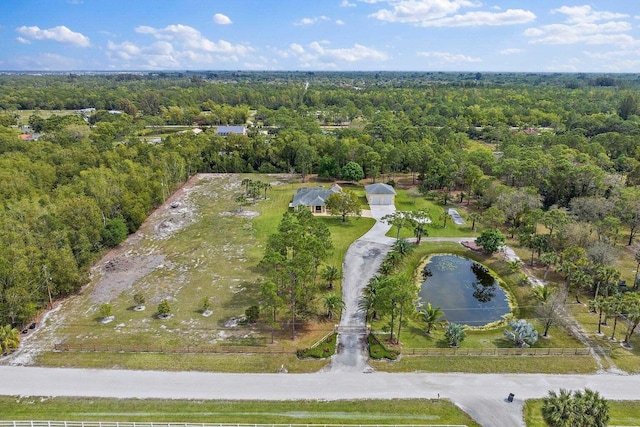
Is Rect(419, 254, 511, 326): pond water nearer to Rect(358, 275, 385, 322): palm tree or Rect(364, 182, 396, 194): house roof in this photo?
Rect(358, 275, 385, 322): palm tree

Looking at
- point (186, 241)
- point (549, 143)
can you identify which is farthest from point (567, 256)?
point (549, 143)

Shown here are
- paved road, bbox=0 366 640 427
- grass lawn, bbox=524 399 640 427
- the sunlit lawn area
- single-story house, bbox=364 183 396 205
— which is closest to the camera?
grass lawn, bbox=524 399 640 427

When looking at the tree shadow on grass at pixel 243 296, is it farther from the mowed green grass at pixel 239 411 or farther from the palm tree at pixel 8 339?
the palm tree at pixel 8 339

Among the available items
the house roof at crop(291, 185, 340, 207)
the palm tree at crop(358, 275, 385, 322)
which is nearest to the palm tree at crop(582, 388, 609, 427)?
the palm tree at crop(358, 275, 385, 322)

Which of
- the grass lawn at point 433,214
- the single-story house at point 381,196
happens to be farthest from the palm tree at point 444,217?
the single-story house at point 381,196

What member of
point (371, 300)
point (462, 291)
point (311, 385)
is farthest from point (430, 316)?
point (311, 385)

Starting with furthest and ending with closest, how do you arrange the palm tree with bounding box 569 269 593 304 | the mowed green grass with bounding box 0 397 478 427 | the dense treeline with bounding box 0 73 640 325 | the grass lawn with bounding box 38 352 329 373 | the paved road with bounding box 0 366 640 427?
the dense treeline with bounding box 0 73 640 325 < the palm tree with bounding box 569 269 593 304 < the grass lawn with bounding box 38 352 329 373 < the paved road with bounding box 0 366 640 427 < the mowed green grass with bounding box 0 397 478 427
